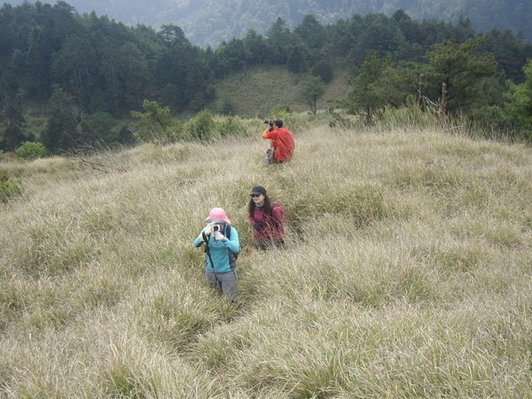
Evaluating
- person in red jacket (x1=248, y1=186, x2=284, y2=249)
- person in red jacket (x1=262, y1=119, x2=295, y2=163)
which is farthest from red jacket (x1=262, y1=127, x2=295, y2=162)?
person in red jacket (x1=248, y1=186, x2=284, y2=249)

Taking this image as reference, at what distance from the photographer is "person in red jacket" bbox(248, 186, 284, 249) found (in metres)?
4.66

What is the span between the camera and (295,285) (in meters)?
3.43

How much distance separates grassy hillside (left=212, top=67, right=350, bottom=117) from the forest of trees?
2395mm

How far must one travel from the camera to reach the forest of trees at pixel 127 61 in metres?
55.7

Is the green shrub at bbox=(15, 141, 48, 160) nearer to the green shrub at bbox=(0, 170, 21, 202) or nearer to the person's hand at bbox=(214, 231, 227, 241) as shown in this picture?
the green shrub at bbox=(0, 170, 21, 202)

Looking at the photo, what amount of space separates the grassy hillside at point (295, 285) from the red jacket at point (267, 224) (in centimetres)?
19

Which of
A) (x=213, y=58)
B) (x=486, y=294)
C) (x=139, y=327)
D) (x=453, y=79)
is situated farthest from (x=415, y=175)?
(x=213, y=58)

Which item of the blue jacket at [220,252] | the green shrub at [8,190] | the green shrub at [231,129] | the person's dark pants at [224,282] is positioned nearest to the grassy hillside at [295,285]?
the person's dark pants at [224,282]

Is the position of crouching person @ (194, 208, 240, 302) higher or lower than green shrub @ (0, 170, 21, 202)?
lower

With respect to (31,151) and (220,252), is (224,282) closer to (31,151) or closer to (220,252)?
(220,252)

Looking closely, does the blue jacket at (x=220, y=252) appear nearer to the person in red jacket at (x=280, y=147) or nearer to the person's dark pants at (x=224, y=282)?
the person's dark pants at (x=224, y=282)

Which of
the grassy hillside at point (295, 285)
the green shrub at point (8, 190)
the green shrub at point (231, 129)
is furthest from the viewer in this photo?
the green shrub at point (231, 129)

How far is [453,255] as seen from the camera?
3.81 metres

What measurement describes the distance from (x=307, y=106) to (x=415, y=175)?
64246mm
